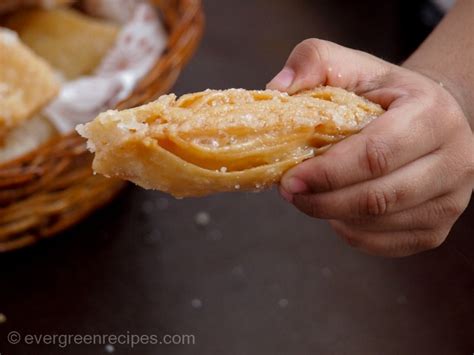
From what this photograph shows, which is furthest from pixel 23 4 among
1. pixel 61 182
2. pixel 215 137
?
pixel 215 137

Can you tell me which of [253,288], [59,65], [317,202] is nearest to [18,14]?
[59,65]

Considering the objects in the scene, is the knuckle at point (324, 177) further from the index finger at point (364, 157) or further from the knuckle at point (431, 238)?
the knuckle at point (431, 238)

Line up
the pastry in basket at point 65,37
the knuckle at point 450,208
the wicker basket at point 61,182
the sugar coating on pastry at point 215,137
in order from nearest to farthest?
→ the sugar coating on pastry at point 215,137 → the knuckle at point 450,208 → the wicker basket at point 61,182 → the pastry in basket at point 65,37

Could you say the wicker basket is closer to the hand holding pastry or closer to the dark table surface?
the dark table surface

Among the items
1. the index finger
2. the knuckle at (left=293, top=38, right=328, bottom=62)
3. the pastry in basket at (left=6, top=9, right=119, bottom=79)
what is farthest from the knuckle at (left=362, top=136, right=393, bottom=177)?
the pastry in basket at (left=6, top=9, right=119, bottom=79)

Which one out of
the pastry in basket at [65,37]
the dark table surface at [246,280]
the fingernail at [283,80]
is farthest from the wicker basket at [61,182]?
the fingernail at [283,80]

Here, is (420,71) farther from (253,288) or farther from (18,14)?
(18,14)
